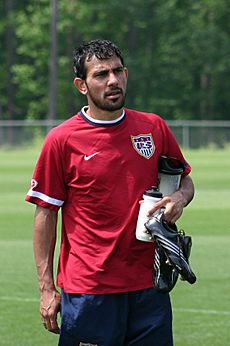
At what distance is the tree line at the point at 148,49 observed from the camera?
204ft

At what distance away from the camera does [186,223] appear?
17484 mm

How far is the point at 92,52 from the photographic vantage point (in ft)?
18.3

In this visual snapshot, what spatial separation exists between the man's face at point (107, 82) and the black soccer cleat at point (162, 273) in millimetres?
775

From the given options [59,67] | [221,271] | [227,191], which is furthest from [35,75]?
[221,271]

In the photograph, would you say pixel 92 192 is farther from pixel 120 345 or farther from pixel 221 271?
pixel 221 271

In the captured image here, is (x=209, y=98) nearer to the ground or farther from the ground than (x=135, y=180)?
nearer to the ground

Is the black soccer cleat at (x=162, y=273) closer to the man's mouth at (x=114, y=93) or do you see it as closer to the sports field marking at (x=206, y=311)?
the man's mouth at (x=114, y=93)

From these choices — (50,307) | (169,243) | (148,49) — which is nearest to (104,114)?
(169,243)

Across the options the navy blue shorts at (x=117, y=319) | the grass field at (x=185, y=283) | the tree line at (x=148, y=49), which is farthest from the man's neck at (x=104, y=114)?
the tree line at (x=148, y=49)

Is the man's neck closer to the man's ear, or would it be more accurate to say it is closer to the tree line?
the man's ear

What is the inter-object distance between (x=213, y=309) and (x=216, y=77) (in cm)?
5374

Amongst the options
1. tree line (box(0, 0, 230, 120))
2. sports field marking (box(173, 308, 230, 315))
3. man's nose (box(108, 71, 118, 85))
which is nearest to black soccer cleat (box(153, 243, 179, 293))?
man's nose (box(108, 71, 118, 85))

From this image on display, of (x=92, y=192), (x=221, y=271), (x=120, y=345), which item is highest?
(x=92, y=192)

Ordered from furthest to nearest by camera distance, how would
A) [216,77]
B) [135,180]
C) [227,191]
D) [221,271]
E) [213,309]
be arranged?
[216,77]
[227,191]
[221,271]
[213,309]
[135,180]
